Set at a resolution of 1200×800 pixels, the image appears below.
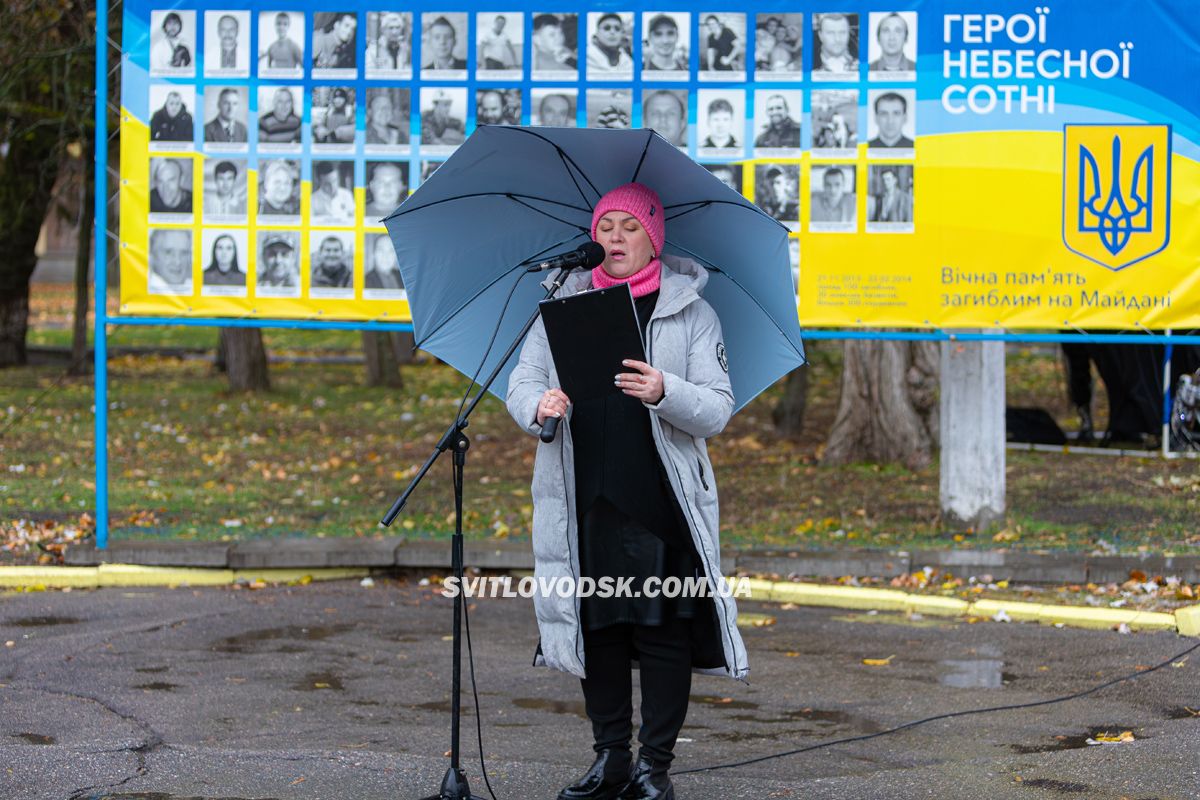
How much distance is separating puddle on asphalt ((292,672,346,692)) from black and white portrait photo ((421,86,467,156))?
3632 millimetres

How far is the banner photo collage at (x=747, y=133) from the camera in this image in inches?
360

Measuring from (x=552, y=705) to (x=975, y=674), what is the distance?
6.66ft

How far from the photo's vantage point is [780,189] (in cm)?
930

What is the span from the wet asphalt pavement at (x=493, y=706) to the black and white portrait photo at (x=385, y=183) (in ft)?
7.80

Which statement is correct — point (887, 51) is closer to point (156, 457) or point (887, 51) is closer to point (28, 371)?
point (156, 457)

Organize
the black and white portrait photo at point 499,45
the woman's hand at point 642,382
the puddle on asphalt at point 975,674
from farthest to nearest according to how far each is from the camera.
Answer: the black and white portrait photo at point 499,45 → the puddle on asphalt at point 975,674 → the woman's hand at point 642,382

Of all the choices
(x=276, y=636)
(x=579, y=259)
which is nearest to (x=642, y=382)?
(x=579, y=259)

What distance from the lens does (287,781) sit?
547cm

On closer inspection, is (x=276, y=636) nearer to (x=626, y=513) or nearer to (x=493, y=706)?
(x=493, y=706)

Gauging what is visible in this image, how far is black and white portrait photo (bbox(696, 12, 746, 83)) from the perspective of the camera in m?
9.30

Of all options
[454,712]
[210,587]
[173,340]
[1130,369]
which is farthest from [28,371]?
[454,712]

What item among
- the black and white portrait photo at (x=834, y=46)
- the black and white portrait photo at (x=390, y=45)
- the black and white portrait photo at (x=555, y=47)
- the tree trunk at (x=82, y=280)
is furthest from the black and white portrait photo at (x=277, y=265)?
the tree trunk at (x=82, y=280)

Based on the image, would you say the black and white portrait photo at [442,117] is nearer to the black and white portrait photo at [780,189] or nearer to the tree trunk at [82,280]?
the black and white portrait photo at [780,189]

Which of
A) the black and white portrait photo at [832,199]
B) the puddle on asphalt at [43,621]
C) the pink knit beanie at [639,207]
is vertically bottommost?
the puddle on asphalt at [43,621]
